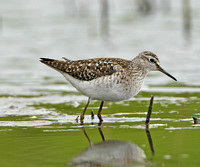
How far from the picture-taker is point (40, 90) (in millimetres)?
13930

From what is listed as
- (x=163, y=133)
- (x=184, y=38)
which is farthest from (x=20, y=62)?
(x=163, y=133)

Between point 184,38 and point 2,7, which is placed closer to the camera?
point 184,38

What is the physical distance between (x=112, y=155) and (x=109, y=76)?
8.87ft

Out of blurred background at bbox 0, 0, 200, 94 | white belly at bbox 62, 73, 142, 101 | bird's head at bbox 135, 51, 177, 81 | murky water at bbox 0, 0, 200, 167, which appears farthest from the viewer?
blurred background at bbox 0, 0, 200, 94

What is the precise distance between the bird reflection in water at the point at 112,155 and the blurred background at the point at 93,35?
245 inches

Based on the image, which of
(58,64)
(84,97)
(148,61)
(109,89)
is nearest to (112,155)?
(109,89)

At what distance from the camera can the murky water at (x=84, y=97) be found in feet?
25.5

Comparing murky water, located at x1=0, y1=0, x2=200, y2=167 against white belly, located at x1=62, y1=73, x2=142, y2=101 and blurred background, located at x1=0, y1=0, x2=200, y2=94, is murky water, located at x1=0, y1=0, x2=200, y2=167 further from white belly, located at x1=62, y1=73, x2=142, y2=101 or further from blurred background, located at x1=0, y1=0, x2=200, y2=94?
white belly, located at x1=62, y1=73, x2=142, y2=101

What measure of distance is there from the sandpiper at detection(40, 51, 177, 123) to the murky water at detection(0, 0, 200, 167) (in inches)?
21.3

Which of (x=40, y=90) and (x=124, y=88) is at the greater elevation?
(x=124, y=88)

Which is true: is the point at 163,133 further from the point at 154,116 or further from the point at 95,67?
the point at 95,67

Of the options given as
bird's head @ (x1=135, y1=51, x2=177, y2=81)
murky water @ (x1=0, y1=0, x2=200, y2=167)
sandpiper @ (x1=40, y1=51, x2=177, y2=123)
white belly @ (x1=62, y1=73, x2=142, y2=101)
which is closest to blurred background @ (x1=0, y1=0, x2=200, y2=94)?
murky water @ (x1=0, y1=0, x2=200, y2=167)

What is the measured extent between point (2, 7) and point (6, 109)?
15789 mm

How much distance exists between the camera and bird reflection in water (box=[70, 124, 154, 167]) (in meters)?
7.15
